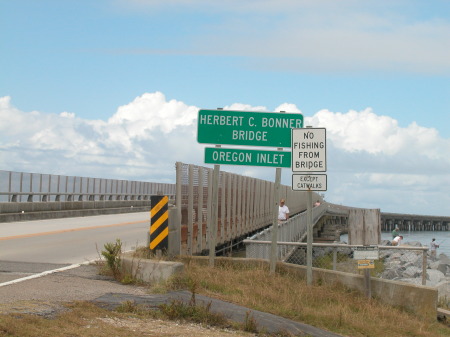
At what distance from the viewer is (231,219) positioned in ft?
84.5

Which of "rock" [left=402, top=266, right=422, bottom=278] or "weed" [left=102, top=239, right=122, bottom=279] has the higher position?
"weed" [left=102, top=239, right=122, bottom=279]

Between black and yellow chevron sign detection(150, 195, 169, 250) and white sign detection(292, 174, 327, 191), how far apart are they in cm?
250

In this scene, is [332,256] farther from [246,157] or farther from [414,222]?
[414,222]

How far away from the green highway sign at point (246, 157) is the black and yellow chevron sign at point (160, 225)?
1.84 m

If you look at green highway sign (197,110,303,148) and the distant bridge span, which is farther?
the distant bridge span

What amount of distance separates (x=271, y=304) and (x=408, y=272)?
58.6 ft

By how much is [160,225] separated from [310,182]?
117 inches

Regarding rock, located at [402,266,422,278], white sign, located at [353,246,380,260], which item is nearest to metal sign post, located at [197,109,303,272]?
white sign, located at [353,246,380,260]

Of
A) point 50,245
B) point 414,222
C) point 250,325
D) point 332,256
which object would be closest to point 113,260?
point 250,325

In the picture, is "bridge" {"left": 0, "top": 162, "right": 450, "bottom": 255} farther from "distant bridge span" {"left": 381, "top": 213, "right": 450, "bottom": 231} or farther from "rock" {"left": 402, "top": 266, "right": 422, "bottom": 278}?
"distant bridge span" {"left": 381, "top": 213, "right": 450, "bottom": 231}

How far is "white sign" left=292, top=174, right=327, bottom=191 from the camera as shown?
13.9 metres

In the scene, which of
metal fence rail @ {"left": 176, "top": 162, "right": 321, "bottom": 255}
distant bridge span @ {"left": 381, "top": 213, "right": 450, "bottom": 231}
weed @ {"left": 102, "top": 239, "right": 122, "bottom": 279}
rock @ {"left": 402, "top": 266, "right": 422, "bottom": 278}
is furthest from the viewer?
distant bridge span @ {"left": 381, "top": 213, "right": 450, "bottom": 231}

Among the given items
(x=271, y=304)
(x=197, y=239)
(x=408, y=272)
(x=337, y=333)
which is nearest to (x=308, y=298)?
(x=271, y=304)

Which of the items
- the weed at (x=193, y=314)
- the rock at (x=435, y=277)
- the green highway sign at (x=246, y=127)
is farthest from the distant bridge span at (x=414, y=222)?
the weed at (x=193, y=314)
